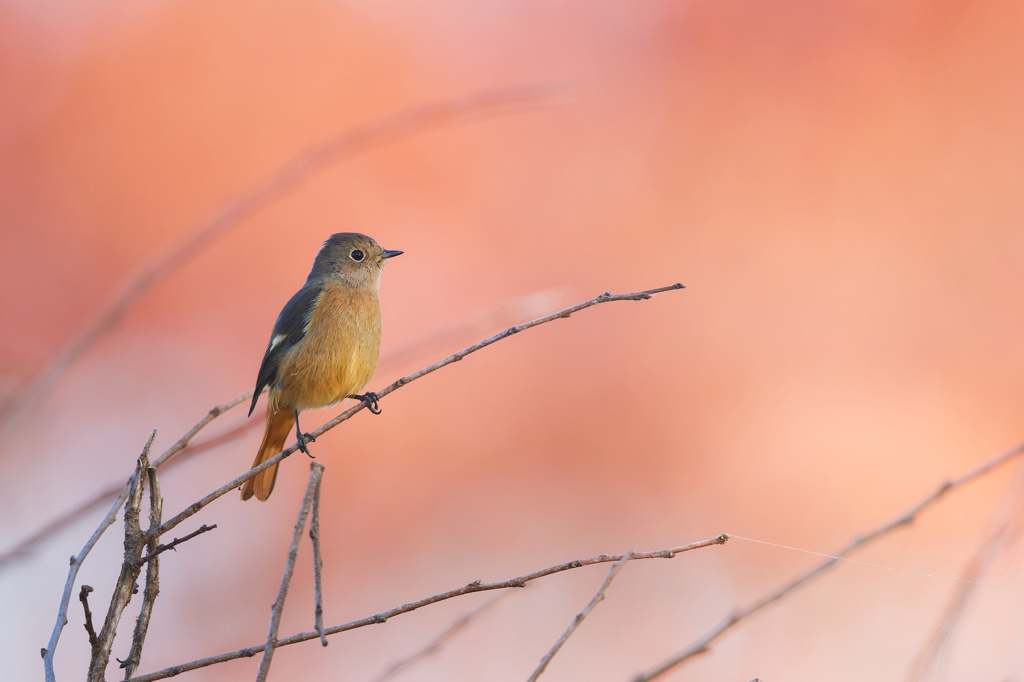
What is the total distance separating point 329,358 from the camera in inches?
85.4

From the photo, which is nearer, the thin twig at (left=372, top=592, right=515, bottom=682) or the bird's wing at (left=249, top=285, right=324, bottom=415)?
the thin twig at (left=372, top=592, right=515, bottom=682)

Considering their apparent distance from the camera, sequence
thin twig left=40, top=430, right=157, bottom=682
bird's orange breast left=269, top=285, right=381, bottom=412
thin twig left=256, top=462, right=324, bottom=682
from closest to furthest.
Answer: thin twig left=256, top=462, right=324, bottom=682 → thin twig left=40, top=430, right=157, bottom=682 → bird's orange breast left=269, top=285, right=381, bottom=412

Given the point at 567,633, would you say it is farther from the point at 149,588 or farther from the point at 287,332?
the point at 287,332

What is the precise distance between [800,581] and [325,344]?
5.58ft

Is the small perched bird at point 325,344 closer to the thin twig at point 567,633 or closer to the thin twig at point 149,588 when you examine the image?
the thin twig at point 149,588

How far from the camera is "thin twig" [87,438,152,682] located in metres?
0.74

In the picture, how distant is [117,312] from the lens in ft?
3.05

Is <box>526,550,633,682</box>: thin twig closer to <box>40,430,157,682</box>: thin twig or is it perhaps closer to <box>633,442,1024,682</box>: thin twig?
<box>633,442,1024,682</box>: thin twig

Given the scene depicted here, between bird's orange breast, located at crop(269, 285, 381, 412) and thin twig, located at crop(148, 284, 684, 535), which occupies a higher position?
bird's orange breast, located at crop(269, 285, 381, 412)

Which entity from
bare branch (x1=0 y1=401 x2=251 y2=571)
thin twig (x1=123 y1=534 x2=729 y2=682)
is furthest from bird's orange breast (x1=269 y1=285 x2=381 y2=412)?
thin twig (x1=123 y1=534 x2=729 y2=682)

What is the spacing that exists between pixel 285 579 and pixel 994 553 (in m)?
0.70

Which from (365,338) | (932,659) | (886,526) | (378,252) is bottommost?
(932,659)

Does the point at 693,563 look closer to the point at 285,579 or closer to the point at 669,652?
the point at 669,652

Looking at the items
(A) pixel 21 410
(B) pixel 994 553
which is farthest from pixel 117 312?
(B) pixel 994 553
